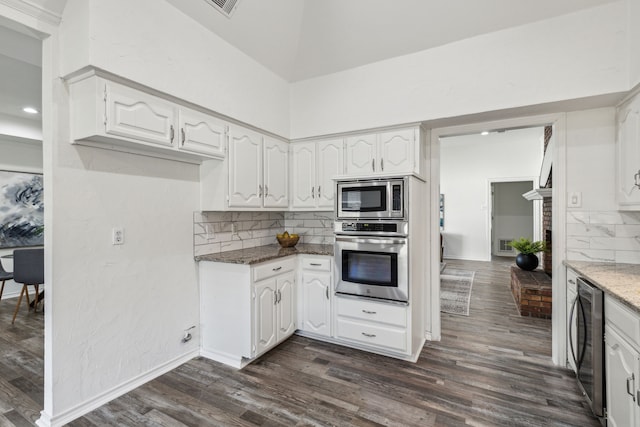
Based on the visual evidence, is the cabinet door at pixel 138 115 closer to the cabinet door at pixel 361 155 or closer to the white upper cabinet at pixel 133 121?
the white upper cabinet at pixel 133 121

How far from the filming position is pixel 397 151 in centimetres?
296

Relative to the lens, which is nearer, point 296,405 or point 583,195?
point 296,405

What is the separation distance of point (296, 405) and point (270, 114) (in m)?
2.63

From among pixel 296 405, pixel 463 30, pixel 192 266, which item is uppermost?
pixel 463 30

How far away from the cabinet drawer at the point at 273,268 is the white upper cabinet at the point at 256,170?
60 cm

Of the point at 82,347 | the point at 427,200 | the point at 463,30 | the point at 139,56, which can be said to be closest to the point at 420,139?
the point at 427,200

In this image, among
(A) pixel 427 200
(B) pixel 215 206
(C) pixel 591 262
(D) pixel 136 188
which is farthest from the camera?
(A) pixel 427 200

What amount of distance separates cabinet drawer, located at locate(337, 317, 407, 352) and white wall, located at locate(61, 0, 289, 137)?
2128 millimetres

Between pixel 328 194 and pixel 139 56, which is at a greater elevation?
pixel 139 56

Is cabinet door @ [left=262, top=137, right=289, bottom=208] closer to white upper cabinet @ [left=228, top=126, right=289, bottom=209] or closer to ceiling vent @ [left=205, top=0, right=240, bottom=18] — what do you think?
white upper cabinet @ [left=228, top=126, right=289, bottom=209]

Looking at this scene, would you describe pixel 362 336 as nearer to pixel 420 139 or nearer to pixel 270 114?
pixel 420 139

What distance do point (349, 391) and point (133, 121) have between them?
2396 mm

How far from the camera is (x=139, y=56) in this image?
77.7 inches

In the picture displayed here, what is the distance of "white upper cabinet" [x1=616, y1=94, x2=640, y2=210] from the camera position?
2.05 metres
